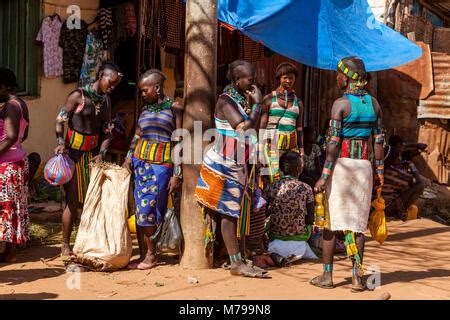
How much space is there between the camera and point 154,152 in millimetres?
6457

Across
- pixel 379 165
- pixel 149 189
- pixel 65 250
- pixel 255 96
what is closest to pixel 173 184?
pixel 149 189

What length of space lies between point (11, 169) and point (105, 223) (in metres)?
1.01

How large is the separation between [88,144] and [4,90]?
3.10 ft

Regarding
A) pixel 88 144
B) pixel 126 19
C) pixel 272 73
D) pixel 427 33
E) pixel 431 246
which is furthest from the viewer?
pixel 427 33

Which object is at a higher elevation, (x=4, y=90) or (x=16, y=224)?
(x=4, y=90)

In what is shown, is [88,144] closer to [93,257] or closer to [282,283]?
[93,257]

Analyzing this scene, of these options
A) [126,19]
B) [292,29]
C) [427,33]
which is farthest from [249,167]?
[427,33]

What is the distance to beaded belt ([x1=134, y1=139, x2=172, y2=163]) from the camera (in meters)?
6.46

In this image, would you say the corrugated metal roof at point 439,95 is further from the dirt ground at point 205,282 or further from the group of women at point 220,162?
the group of women at point 220,162

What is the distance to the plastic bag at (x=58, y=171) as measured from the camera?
652cm

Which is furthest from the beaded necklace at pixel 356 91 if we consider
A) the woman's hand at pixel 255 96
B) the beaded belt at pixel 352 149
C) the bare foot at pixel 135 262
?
the bare foot at pixel 135 262

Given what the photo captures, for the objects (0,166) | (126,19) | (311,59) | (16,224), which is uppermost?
(126,19)

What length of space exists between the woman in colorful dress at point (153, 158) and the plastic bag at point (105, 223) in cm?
14

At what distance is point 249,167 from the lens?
6.46m
